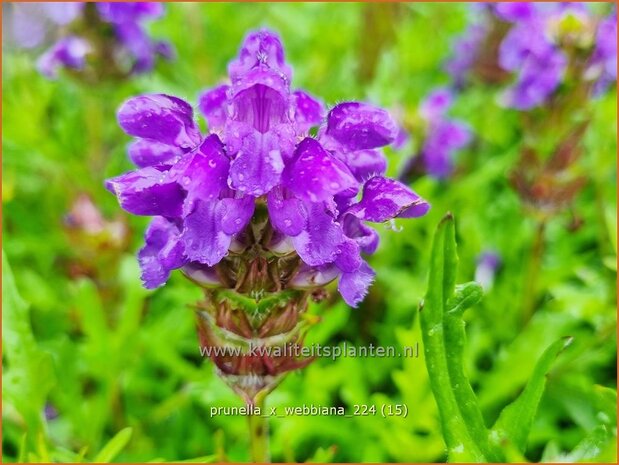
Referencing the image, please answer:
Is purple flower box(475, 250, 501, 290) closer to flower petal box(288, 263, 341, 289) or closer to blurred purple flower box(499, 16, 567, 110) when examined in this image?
blurred purple flower box(499, 16, 567, 110)

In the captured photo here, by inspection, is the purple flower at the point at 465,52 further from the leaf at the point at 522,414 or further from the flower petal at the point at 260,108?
the leaf at the point at 522,414

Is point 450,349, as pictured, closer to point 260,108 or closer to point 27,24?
point 260,108

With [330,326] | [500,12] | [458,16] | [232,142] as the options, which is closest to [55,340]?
[330,326]

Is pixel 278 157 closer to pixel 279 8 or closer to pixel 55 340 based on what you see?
pixel 55 340

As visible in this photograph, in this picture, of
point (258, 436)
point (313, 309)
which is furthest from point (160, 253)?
point (313, 309)

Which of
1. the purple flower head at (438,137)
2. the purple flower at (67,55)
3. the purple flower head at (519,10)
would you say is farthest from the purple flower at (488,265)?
the purple flower at (67,55)

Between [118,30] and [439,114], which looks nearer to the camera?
[118,30]
